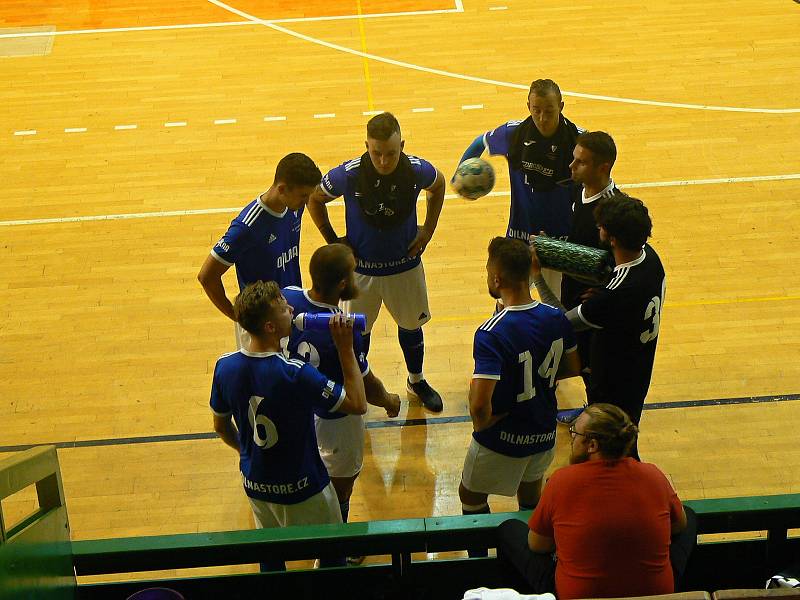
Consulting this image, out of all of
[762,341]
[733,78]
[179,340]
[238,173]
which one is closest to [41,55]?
[238,173]

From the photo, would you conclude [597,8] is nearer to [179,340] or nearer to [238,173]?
[238,173]

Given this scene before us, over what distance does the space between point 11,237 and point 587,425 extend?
716cm

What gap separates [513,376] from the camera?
4715 millimetres

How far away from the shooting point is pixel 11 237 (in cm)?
923

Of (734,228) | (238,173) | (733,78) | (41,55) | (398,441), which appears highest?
(41,55)

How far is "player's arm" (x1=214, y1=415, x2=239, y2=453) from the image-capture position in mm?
4516

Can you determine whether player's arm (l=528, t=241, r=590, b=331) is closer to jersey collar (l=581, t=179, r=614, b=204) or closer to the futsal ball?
jersey collar (l=581, t=179, r=614, b=204)

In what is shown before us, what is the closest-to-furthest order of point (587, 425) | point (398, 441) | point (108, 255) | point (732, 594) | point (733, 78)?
point (732, 594) → point (587, 425) → point (398, 441) → point (108, 255) → point (733, 78)

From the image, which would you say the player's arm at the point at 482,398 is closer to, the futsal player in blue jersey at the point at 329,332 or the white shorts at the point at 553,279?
the futsal player in blue jersey at the point at 329,332

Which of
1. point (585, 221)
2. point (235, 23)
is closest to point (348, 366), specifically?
point (585, 221)

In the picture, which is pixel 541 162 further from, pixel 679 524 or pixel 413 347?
pixel 679 524

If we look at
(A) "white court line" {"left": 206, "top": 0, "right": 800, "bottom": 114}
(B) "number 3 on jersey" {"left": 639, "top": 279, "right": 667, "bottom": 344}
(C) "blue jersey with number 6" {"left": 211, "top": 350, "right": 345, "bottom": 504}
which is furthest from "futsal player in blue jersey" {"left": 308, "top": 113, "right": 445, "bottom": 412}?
(A) "white court line" {"left": 206, "top": 0, "right": 800, "bottom": 114}

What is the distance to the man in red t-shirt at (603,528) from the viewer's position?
11.7 feet

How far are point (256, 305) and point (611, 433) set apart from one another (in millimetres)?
1600
